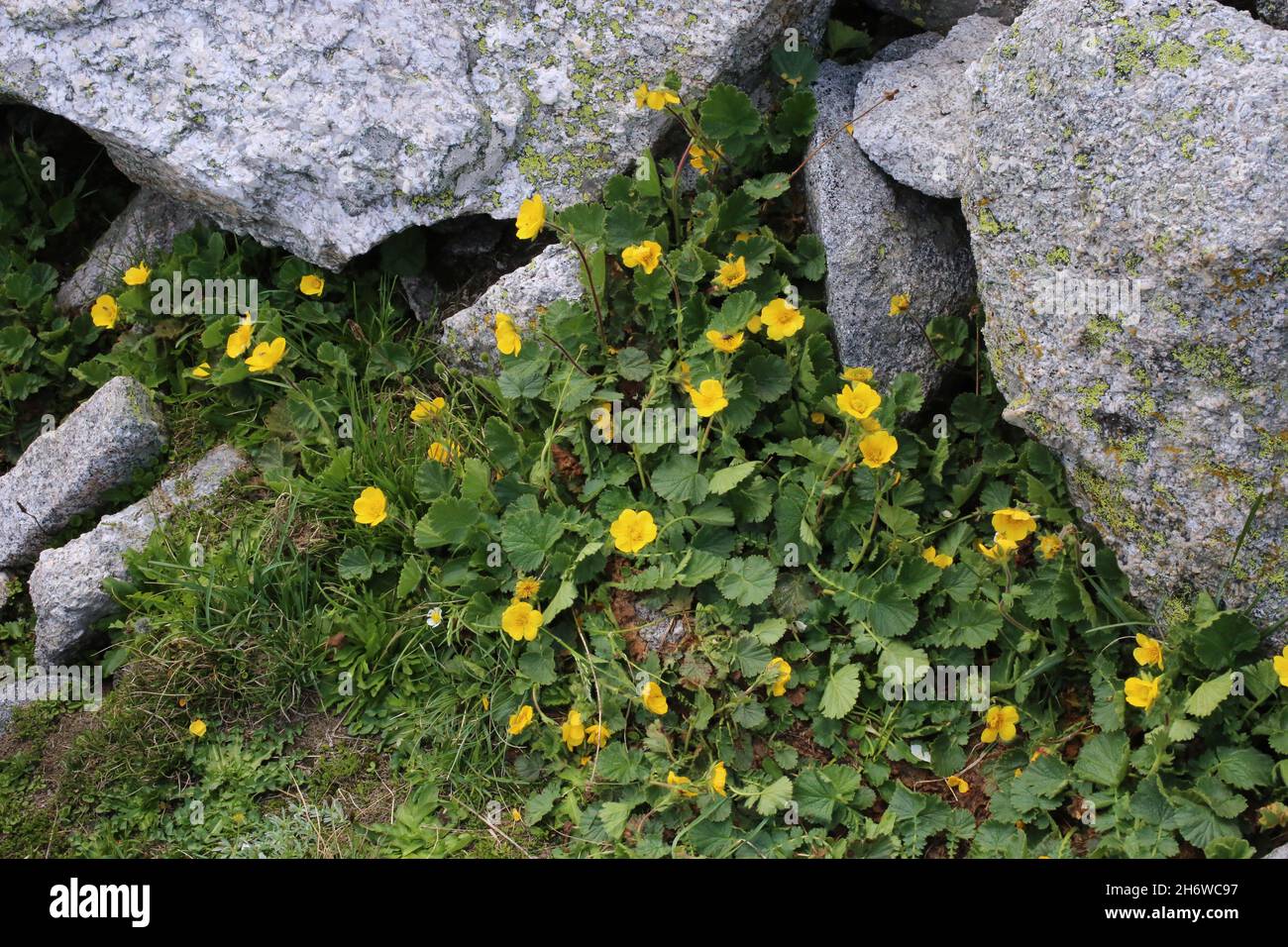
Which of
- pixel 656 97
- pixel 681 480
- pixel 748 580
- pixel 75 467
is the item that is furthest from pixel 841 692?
pixel 75 467

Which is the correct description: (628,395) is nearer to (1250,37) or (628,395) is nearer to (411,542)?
(411,542)

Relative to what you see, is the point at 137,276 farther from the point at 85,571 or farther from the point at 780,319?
the point at 780,319

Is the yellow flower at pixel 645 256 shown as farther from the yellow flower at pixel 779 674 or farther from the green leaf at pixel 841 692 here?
the green leaf at pixel 841 692

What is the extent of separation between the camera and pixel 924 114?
15.7 feet

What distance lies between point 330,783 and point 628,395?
Result: 2.00 metres

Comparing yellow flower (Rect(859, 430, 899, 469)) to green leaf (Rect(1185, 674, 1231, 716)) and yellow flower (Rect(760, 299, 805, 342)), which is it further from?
green leaf (Rect(1185, 674, 1231, 716))

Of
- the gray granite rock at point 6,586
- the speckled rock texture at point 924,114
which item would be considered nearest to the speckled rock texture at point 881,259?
the speckled rock texture at point 924,114

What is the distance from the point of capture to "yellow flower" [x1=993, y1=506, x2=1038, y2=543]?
14.0 feet

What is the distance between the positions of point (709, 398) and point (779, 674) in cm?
111

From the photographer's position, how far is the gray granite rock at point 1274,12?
3.93 meters

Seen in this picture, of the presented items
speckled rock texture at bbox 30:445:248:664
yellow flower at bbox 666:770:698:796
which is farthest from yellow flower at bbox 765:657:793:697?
speckled rock texture at bbox 30:445:248:664

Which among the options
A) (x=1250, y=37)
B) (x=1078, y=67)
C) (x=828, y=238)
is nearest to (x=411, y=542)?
(x=828, y=238)

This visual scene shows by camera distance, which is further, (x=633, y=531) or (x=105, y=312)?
(x=105, y=312)

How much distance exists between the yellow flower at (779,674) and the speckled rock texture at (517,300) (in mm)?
1762
